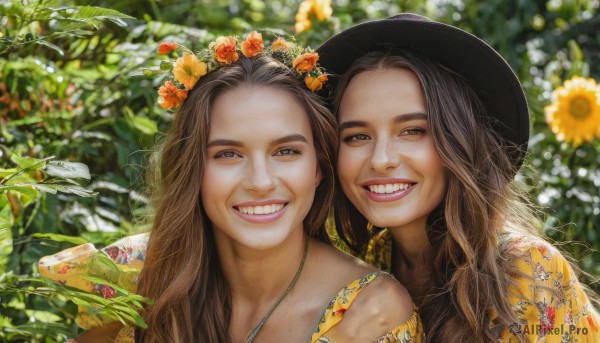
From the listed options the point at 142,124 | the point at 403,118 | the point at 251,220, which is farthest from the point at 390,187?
the point at 142,124

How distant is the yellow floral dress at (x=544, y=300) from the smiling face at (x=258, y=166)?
0.69 m

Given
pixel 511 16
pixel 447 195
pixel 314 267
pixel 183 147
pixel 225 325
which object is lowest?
pixel 225 325

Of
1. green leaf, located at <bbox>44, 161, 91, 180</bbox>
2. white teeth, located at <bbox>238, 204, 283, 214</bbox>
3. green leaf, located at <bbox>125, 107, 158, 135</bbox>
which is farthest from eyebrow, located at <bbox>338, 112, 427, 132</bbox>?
green leaf, located at <bbox>44, 161, 91, 180</bbox>

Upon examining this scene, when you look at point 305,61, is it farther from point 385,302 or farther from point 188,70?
point 385,302

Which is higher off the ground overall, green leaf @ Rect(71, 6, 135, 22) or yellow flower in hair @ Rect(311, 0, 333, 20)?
green leaf @ Rect(71, 6, 135, 22)

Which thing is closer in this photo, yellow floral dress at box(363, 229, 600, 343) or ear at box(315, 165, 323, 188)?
yellow floral dress at box(363, 229, 600, 343)

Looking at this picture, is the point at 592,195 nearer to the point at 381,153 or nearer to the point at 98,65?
the point at 381,153

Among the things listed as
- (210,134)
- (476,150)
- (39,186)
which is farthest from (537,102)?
(39,186)

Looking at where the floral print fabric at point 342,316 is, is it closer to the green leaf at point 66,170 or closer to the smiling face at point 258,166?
the smiling face at point 258,166

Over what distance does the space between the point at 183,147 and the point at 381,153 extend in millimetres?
622

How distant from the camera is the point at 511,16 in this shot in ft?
14.6

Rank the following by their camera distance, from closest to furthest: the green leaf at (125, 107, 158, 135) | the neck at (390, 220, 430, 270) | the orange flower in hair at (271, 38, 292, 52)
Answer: the orange flower in hair at (271, 38, 292, 52) < the neck at (390, 220, 430, 270) < the green leaf at (125, 107, 158, 135)

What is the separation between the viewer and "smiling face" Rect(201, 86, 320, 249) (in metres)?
2.68

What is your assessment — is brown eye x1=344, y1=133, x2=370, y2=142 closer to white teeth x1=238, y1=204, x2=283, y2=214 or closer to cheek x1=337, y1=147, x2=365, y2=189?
cheek x1=337, y1=147, x2=365, y2=189
